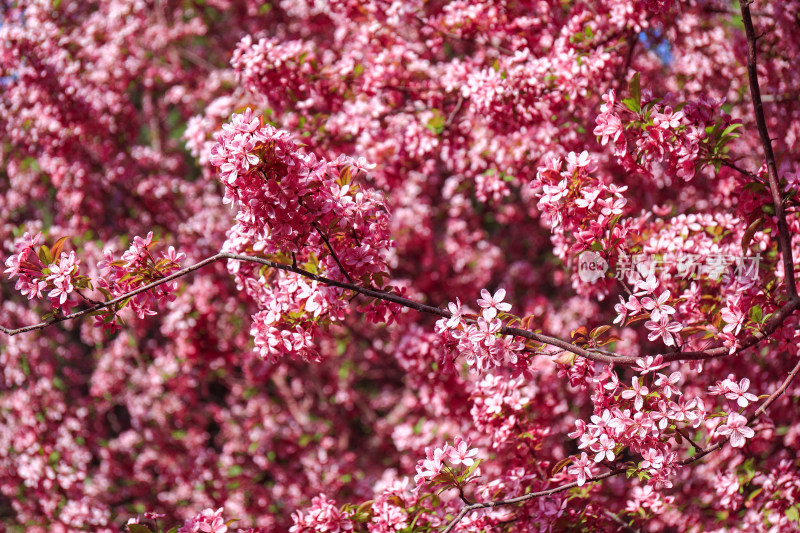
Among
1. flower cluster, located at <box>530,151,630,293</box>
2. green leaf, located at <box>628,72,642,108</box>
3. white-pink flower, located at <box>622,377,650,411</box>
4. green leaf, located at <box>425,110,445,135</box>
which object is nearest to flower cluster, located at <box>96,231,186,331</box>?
flower cluster, located at <box>530,151,630,293</box>

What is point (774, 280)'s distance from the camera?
93.0 inches

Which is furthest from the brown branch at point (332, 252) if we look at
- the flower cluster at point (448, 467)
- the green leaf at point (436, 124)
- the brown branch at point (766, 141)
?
the green leaf at point (436, 124)

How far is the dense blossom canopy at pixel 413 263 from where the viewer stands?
2.03 meters

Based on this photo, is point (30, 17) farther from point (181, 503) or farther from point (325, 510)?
point (325, 510)

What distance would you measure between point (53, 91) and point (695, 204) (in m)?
5.06

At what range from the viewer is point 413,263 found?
250 inches

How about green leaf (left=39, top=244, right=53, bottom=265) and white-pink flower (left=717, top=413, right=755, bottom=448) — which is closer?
white-pink flower (left=717, top=413, right=755, bottom=448)

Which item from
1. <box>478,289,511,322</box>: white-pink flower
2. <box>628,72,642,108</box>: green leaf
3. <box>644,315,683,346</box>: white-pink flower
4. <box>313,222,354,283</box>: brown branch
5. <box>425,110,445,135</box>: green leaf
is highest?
<box>425,110,445,135</box>: green leaf

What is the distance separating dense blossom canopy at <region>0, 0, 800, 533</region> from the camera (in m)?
2.03

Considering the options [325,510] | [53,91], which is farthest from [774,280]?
[53,91]

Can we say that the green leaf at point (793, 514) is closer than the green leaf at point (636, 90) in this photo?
No

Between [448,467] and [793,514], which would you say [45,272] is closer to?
[448,467]

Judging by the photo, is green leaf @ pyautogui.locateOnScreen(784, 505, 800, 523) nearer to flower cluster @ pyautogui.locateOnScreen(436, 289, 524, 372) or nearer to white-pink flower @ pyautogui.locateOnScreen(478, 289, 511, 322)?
flower cluster @ pyautogui.locateOnScreen(436, 289, 524, 372)

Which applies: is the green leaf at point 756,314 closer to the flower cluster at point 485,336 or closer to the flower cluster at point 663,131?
the flower cluster at point 663,131
